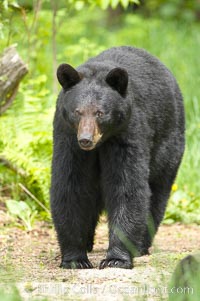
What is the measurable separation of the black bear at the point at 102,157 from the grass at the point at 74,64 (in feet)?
7.57

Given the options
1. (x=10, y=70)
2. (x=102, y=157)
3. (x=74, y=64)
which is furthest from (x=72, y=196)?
(x=74, y=64)

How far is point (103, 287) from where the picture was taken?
235 inches

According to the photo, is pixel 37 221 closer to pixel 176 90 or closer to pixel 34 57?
pixel 176 90

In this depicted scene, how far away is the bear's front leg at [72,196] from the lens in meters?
7.11

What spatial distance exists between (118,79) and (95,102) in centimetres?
28

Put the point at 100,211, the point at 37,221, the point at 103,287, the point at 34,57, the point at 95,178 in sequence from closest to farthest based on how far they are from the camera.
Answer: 1. the point at 103,287
2. the point at 95,178
3. the point at 100,211
4. the point at 37,221
5. the point at 34,57

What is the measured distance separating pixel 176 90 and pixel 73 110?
6.54 feet

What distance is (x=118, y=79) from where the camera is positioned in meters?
6.89

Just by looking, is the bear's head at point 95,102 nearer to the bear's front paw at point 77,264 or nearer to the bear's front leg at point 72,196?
the bear's front leg at point 72,196

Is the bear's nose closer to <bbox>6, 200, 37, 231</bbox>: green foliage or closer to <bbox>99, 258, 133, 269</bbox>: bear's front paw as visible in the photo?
<bbox>99, 258, 133, 269</bbox>: bear's front paw

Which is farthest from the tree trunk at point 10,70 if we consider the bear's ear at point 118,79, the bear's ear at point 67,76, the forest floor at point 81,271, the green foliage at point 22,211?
the bear's ear at point 118,79

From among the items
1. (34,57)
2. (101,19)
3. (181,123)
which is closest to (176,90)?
(181,123)

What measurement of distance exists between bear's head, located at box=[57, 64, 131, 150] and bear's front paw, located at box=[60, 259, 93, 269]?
1081 mm

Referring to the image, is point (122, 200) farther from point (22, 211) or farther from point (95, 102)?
point (22, 211)
